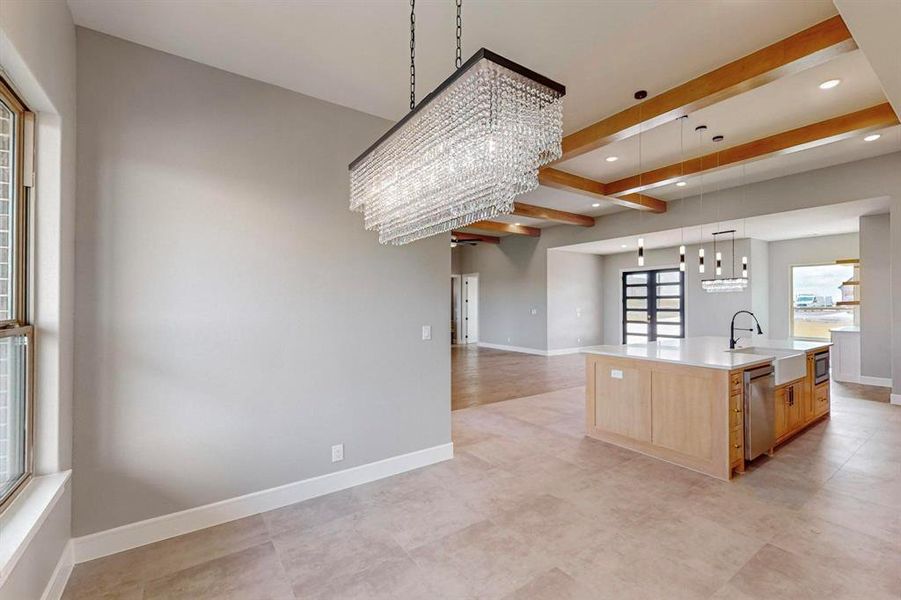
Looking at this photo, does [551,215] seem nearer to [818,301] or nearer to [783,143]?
[783,143]

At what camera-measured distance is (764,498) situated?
274cm

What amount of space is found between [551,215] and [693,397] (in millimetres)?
5018

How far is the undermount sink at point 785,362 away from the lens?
11.8 feet

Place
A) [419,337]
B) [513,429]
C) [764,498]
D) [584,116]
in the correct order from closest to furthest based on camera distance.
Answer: [764,498], [419,337], [584,116], [513,429]

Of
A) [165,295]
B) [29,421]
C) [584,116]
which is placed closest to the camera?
[29,421]

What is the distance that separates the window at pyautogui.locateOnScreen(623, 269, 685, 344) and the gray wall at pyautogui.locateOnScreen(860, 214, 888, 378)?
10.6 feet

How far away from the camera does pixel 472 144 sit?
139cm

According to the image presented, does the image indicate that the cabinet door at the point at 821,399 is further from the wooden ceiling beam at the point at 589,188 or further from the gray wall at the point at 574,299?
the gray wall at the point at 574,299

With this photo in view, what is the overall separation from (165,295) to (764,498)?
4.11 meters

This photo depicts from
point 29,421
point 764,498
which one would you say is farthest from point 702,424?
point 29,421

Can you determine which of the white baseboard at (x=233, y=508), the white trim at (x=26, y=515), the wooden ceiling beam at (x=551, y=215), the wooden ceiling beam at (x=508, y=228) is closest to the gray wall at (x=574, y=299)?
the wooden ceiling beam at (x=508, y=228)

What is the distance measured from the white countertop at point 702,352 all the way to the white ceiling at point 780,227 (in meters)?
2.42

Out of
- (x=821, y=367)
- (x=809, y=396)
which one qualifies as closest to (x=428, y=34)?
(x=809, y=396)

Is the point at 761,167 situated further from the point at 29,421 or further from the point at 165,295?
the point at 29,421
